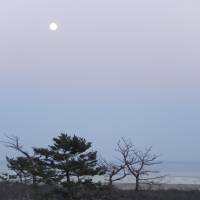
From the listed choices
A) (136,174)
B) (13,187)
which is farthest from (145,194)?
(13,187)

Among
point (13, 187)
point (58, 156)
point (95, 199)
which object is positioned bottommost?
point (95, 199)

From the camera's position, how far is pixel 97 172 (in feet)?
72.9

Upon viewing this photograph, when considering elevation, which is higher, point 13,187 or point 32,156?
point 13,187

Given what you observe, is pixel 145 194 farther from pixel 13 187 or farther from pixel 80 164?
pixel 80 164

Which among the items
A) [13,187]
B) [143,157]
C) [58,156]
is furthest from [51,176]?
[13,187]

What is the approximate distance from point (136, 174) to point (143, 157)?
64.5 inches

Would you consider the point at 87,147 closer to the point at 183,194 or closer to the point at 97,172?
the point at 97,172

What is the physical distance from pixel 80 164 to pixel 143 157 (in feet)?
89.0

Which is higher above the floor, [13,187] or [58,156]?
[13,187]

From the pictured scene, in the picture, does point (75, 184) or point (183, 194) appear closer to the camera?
point (75, 184)

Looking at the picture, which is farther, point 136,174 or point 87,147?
point 136,174

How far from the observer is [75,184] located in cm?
2188

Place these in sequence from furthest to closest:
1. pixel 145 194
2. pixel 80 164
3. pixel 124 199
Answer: pixel 145 194 < pixel 124 199 < pixel 80 164

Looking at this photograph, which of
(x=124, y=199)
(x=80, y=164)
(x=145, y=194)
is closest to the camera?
(x=80, y=164)
